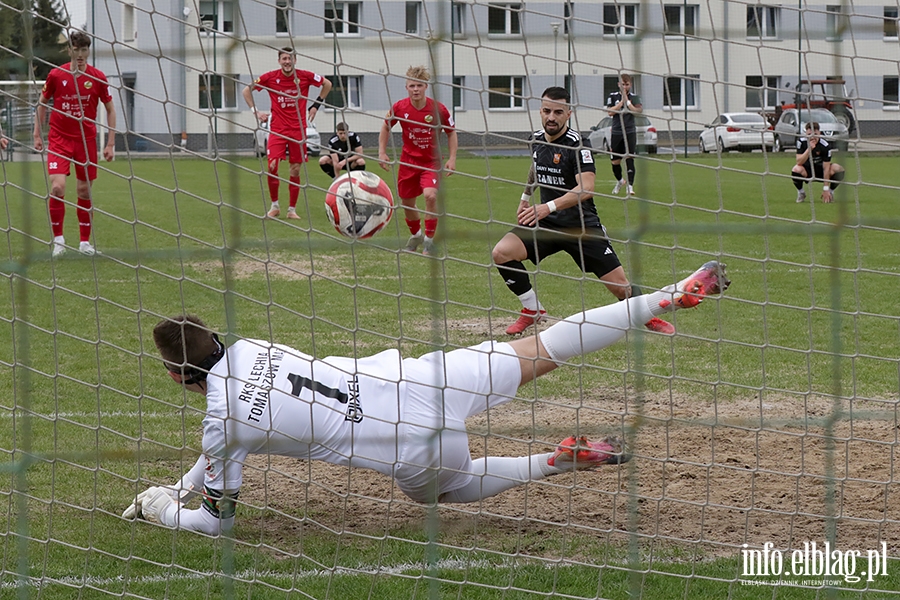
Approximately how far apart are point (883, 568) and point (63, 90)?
14.5 ft

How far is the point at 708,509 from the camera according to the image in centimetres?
400

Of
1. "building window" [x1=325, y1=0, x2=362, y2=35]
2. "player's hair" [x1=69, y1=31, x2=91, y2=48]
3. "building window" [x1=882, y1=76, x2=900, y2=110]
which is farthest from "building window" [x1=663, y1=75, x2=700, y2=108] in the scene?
"player's hair" [x1=69, y1=31, x2=91, y2=48]

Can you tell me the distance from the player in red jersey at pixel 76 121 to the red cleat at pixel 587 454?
179 centimetres

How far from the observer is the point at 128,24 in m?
3.84

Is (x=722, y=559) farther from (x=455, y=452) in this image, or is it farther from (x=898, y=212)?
(x=898, y=212)

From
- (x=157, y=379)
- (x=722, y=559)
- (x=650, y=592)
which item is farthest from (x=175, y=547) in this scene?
(x=157, y=379)

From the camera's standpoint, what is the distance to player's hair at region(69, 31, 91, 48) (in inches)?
144

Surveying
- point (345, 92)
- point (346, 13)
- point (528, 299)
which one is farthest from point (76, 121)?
point (528, 299)

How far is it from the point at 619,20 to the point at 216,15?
168 centimetres

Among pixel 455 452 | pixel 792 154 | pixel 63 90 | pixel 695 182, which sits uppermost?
pixel 63 90

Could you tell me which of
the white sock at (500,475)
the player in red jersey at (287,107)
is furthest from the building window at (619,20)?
the white sock at (500,475)

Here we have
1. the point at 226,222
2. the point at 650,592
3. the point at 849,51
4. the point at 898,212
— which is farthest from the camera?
the point at 898,212

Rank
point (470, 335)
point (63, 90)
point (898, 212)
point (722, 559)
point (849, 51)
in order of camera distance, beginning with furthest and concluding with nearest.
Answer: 1. point (898, 212)
2. point (849, 51)
3. point (470, 335)
4. point (63, 90)
5. point (722, 559)

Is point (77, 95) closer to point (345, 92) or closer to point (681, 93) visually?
point (345, 92)
